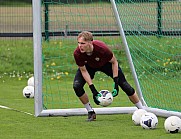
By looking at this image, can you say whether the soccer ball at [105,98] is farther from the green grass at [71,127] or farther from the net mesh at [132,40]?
the net mesh at [132,40]

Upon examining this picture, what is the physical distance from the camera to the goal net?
1177 cm

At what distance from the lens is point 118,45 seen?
15.7 metres

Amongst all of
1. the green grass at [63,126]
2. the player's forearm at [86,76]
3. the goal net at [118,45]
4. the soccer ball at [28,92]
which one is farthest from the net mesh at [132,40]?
the player's forearm at [86,76]

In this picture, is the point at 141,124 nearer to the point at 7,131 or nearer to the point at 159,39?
the point at 7,131

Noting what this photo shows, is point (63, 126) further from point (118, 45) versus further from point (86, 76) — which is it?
point (118, 45)

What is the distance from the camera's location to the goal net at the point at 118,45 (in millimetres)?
11766

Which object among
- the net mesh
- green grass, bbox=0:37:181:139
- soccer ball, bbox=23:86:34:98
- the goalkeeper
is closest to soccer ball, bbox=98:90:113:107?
the goalkeeper

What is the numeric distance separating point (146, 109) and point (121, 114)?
0.57 meters

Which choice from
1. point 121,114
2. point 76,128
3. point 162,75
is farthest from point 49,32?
point 76,128

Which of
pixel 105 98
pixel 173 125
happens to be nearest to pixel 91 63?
pixel 105 98

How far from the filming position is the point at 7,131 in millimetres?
10219

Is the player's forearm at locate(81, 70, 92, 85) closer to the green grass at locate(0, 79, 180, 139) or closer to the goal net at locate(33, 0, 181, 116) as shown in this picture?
the green grass at locate(0, 79, 180, 139)

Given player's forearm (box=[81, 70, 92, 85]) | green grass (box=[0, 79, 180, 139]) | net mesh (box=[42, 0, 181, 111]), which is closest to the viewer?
green grass (box=[0, 79, 180, 139])

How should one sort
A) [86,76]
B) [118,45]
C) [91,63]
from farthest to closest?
[118,45] → [91,63] → [86,76]
